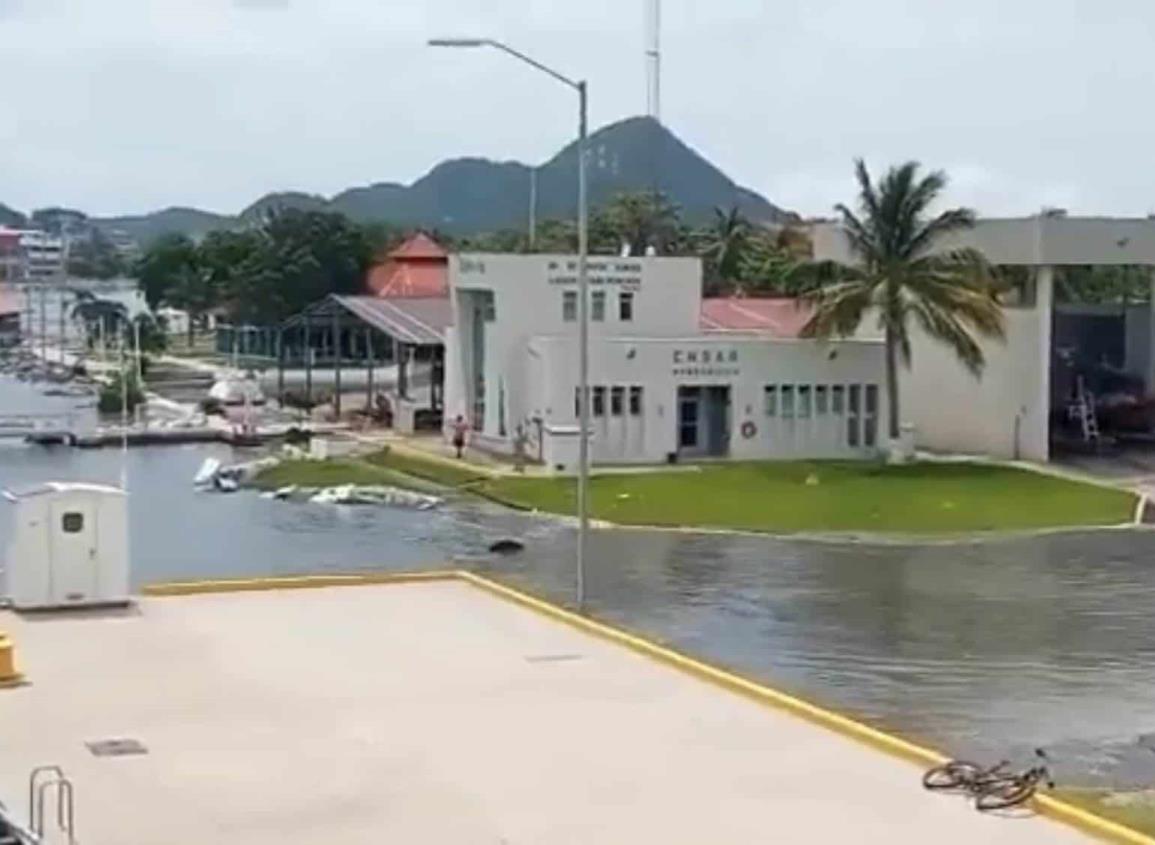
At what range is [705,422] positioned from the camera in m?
58.4

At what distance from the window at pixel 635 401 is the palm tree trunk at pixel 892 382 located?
21.5 feet

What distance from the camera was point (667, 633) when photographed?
32438 millimetres

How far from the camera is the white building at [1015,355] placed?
56.9m

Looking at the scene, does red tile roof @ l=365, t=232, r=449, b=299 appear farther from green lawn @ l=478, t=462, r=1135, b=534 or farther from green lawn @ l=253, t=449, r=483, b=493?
green lawn @ l=478, t=462, r=1135, b=534

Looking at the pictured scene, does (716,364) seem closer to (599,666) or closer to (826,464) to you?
(826,464)

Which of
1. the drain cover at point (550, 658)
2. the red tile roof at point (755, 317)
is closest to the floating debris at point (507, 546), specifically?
the red tile roof at point (755, 317)

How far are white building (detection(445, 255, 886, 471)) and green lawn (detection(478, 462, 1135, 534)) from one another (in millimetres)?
2120

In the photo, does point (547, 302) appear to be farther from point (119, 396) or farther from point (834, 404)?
point (119, 396)

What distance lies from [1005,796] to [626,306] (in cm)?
4485

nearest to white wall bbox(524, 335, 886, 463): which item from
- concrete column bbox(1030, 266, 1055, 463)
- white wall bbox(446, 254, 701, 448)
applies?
white wall bbox(446, 254, 701, 448)

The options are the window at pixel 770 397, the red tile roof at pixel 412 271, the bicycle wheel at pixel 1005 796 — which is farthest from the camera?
the red tile roof at pixel 412 271

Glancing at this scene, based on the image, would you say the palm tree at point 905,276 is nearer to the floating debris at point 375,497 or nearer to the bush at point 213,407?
the floating debris at point 375,497

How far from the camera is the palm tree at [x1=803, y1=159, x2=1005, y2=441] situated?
55375 millimetres

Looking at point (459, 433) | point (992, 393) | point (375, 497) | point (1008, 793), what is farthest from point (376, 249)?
point (1008, 793)
